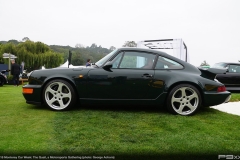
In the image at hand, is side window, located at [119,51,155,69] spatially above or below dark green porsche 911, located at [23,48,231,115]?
above

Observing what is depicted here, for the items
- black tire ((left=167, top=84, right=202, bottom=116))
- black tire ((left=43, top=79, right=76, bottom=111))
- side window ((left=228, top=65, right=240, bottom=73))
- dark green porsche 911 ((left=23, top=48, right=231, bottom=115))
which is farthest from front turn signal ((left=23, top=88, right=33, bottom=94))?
side window ((left=228, top=65, right=240, bottom=73))

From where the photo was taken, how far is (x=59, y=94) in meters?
4.03

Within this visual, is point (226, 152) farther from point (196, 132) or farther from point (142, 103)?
point (142, 103)

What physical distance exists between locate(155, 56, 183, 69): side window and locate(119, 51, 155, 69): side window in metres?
0.13

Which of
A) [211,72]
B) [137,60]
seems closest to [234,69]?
[211,72]

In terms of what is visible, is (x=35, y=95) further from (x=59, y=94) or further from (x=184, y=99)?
(x=184, y=99)

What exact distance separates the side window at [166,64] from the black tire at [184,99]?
392 millimetres

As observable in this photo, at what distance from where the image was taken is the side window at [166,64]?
13.3 feet

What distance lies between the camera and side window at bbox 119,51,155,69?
4.05 m

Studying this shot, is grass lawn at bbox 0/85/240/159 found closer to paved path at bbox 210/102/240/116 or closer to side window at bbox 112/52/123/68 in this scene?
paved path at bbox 210/102/240/116

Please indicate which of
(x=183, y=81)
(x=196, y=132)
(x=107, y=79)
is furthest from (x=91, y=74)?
(x=196, y=132)

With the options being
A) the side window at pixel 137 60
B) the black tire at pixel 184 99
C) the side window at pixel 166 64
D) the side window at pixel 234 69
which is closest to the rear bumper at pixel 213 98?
the black tire at pixel 184 99

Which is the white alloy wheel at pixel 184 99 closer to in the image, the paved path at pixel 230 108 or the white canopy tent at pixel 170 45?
the paved path at pixel 230 108

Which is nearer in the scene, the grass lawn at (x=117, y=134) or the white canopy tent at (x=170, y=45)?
the grass lawn at (x=117, y=134)
